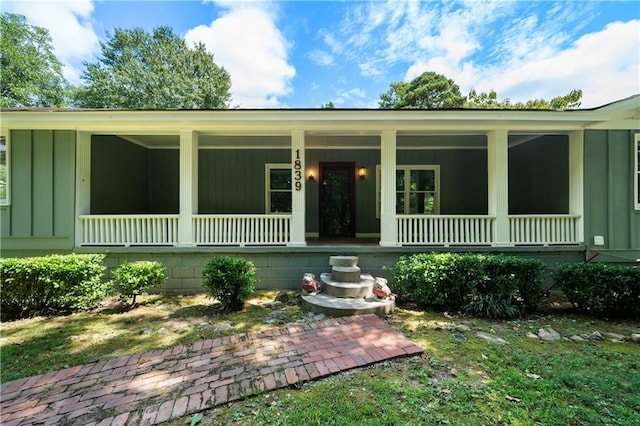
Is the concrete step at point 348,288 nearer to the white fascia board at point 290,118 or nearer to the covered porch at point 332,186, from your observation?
the covered porch at point 332,186

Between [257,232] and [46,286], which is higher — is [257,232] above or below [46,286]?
above

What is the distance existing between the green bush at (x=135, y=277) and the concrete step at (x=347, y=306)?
246cm

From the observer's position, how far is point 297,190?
5.40m

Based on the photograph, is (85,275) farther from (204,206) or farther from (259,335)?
(204,206)

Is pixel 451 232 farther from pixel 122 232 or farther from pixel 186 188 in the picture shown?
pixel 122 232

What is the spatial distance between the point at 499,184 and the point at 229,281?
205 inches

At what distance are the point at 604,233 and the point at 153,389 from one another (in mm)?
7647

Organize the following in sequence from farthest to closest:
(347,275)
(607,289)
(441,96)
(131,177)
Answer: (441,96) → (131,177) → (347,275) → (607,289)

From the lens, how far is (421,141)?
7320 mm

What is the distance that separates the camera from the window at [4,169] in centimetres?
515

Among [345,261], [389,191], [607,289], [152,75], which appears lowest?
[607,289]

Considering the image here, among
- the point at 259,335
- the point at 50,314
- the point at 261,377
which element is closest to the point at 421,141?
the point at 259,335

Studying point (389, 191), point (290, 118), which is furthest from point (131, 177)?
point (389, 191)

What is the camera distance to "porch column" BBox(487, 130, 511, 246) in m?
5.34
